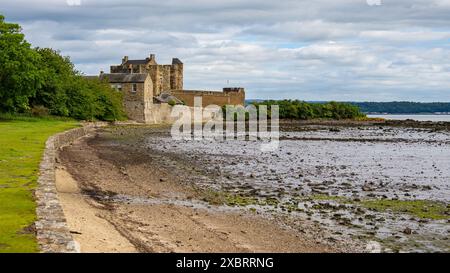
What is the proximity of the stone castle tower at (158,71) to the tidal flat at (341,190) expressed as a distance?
214 ft

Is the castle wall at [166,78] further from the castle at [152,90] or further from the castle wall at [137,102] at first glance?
the castle wall at [137,102]

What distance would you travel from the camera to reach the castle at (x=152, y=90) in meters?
83.1

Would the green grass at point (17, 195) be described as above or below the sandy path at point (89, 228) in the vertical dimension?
above

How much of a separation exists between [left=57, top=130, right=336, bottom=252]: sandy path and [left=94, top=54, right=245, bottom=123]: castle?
6013 centimetres

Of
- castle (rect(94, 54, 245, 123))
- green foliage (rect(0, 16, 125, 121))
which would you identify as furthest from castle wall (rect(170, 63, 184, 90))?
green foliage (rect(0, 16, 125, 121))

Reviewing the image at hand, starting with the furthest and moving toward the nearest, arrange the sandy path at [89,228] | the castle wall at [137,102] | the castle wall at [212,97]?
the castle wall at [212,97]
the castle wall at [137,102]
the sandy path at [89,228]

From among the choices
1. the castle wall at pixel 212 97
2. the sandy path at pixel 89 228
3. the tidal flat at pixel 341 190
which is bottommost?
the tidal flat at pixel 341 190

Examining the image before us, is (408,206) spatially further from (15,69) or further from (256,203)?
(15,69)

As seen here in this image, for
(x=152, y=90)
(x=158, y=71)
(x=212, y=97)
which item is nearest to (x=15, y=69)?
(x=152, y=90)

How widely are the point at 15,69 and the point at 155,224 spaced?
3779 centimetres

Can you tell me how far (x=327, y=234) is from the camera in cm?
1430

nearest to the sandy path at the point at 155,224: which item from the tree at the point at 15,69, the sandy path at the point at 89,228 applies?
the sandy path at the point at 89,228

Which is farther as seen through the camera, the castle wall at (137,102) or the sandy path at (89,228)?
the castle wall at (137,102)
